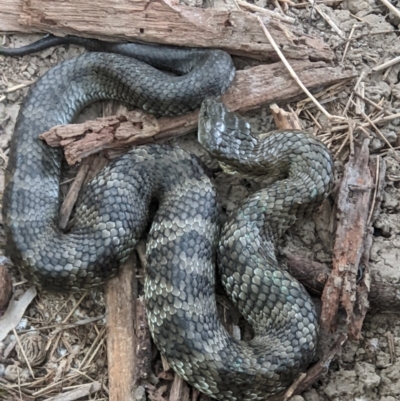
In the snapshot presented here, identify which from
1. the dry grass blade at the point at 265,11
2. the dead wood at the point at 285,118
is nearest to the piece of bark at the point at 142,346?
the dead wood at the point at 285,118

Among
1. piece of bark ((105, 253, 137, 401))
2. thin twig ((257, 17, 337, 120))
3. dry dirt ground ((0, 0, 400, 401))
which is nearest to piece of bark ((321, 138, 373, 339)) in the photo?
dry dirt ground ((0, 0, 400, 401))

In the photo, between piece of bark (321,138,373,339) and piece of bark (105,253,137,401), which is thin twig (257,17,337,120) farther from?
piece of bark (105,253,137,401)

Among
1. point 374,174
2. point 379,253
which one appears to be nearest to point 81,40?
point 374,174

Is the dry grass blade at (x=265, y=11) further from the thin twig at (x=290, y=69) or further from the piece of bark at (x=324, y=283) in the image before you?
the piece of bark at (x=324, y=283)

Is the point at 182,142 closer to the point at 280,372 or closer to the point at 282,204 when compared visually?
the point at 282,204

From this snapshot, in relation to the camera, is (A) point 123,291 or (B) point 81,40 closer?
(A) point 123,291

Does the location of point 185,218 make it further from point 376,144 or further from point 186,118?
point 376,144
